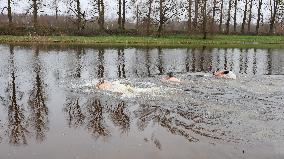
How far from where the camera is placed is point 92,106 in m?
16.4

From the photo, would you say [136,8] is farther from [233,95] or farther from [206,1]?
[233,95]

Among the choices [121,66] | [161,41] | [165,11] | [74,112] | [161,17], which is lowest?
[74,112]

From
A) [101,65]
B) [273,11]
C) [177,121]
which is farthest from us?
[273,11]

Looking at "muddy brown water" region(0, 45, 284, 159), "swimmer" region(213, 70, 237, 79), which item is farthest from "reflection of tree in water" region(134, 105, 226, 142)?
"swimmer" region(213, 70, 237, 79)

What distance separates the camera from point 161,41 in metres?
52.2

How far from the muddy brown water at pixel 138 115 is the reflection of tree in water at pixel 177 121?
0.03 m

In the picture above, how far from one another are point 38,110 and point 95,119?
2.48 m

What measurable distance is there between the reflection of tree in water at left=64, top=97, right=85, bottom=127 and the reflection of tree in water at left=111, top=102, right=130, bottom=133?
3.67 ft

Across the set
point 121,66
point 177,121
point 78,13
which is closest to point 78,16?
point 78,13

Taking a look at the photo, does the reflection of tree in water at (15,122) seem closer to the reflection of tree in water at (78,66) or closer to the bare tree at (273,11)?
the reflection of tree in water at (78,66)

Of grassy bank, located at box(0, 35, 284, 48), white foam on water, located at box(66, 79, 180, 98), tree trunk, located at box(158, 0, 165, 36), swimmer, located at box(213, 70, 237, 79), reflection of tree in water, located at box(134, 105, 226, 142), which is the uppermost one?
tree trunk, located at box(158, 0, 165, 36)

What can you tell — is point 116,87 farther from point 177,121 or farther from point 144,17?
point 144,17

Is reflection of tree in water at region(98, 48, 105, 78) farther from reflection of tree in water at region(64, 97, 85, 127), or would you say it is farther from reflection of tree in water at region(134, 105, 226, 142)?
reflection of tree in water at region(134, 105, 226, 142)

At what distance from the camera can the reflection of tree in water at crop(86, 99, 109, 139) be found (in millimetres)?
12938
